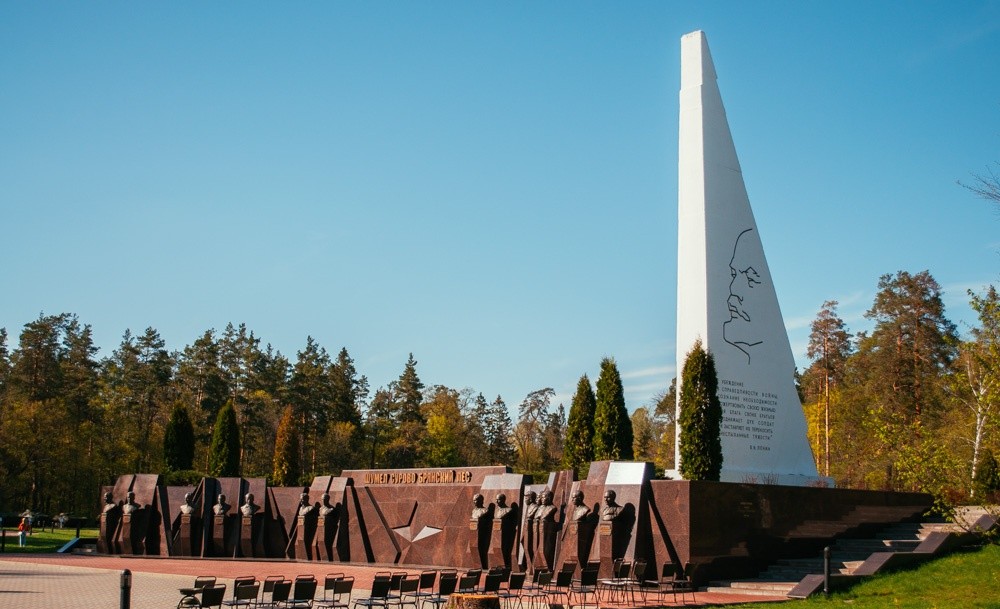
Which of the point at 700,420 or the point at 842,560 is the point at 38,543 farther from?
the point at 842,560

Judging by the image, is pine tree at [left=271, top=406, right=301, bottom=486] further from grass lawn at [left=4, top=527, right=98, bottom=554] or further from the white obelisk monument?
the white obelisk monument

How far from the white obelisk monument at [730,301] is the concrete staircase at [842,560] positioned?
2156 millimetres

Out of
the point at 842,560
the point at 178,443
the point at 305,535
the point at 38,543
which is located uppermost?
the point at 178,443

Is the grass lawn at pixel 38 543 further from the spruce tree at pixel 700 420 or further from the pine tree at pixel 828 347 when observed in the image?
the pine tree at pixel 828 347

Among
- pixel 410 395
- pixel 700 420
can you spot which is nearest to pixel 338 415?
pixel 410 395

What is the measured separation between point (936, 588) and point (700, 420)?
19.9ft

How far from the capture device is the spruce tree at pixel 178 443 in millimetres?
31250

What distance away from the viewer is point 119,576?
65.5ft

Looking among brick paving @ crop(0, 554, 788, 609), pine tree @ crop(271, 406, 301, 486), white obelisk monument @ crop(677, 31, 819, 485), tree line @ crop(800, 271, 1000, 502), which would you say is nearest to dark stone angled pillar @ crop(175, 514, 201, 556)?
brick paving @ crop(0, 554, 788, 609)

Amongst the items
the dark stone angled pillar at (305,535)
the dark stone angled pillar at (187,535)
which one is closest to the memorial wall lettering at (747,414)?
the dark stone angled pillar at (305,535)

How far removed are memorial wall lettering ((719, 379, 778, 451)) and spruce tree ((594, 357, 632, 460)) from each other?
4.69m

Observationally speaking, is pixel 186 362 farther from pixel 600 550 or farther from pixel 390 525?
pixel 600 550

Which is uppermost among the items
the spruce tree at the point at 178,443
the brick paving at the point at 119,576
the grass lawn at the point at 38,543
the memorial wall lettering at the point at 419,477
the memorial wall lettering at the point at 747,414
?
A: the memorial wall lettering at the point at 747,414

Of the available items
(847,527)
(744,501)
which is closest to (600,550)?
(744,501)
